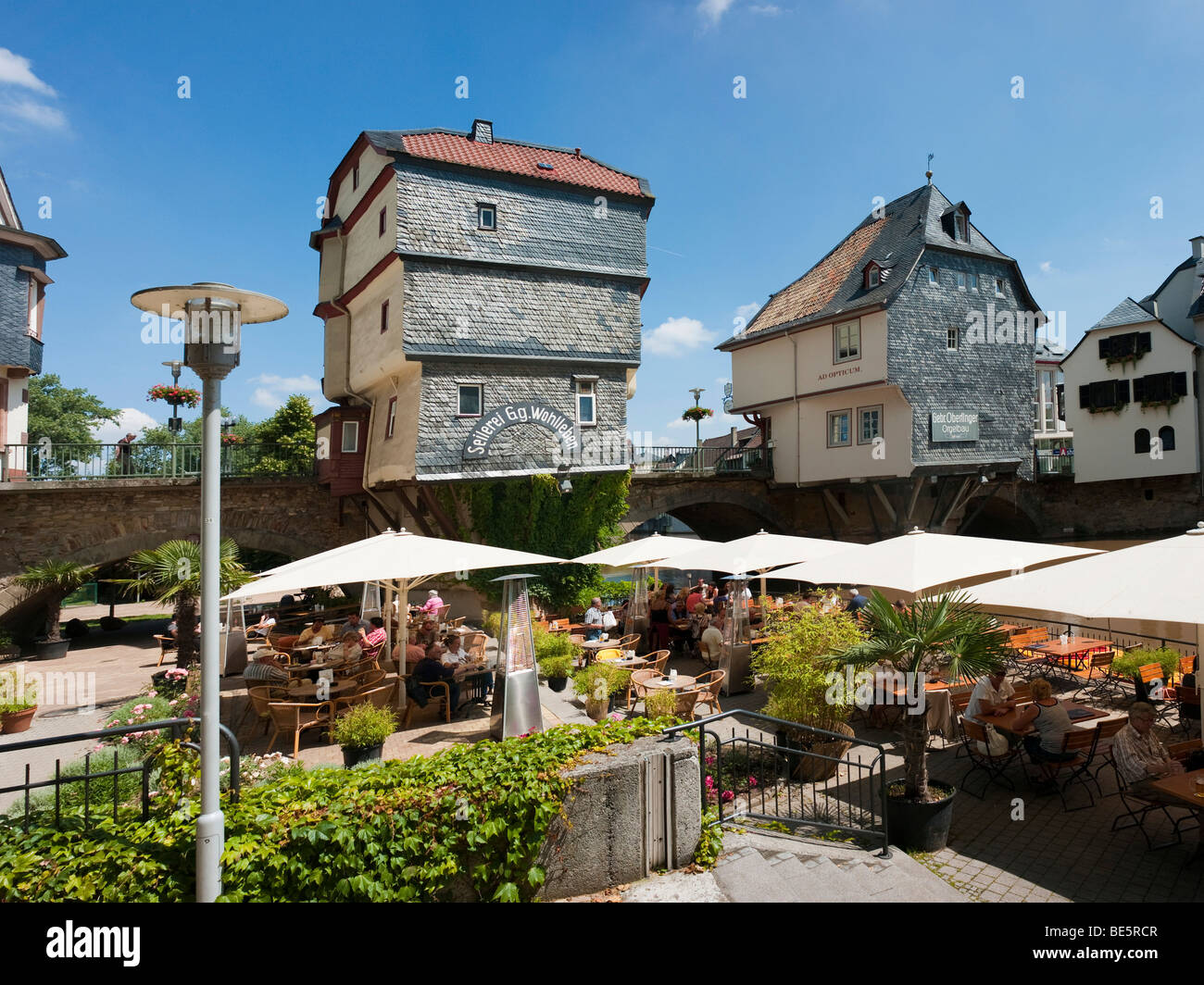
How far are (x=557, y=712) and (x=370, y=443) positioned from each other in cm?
1502

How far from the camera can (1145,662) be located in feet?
38.0

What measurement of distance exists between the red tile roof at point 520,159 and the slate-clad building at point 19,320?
11860mm

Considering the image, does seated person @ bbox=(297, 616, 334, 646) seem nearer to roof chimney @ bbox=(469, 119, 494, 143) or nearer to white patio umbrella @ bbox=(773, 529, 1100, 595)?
white patio umbrella @ bbox=(773, 529, 1100, 595)

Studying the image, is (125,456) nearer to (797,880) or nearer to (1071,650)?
(797,880)

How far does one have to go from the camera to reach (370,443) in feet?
76.5

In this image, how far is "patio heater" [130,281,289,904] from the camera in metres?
4.07

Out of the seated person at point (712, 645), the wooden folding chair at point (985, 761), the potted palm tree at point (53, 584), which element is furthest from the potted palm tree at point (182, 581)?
the wooden folding chair at point (985, 761)

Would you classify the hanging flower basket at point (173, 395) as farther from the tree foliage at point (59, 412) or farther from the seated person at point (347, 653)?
the tree foliage at point (59, 412)

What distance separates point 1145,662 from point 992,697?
15.0ft

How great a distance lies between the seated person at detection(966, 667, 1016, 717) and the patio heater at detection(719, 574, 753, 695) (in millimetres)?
4242

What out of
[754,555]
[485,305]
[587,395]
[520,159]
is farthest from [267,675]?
[520,159]
